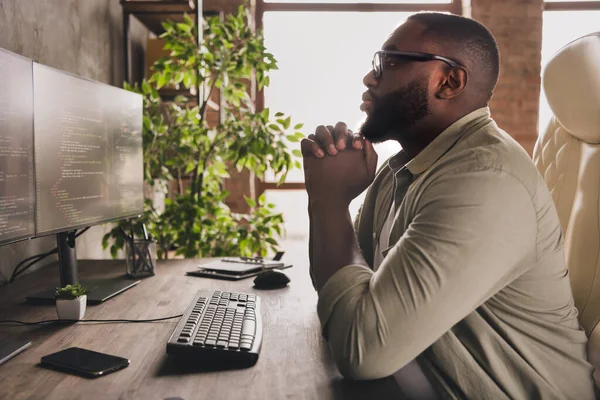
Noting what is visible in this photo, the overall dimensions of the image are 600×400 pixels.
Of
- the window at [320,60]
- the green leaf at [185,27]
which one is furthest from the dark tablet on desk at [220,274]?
the window at [320,60]

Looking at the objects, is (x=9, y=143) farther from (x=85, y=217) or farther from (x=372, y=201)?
(x=372, y=201)

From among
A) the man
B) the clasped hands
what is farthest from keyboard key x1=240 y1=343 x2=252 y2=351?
the clasped hands

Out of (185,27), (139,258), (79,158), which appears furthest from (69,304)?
(185,27)

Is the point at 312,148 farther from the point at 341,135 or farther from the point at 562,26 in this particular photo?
the point at 562,26

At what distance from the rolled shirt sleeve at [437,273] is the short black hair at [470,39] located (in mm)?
281

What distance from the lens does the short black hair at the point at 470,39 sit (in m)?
1.02

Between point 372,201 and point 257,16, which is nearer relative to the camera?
point 372,201

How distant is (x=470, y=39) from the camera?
1.03 metres

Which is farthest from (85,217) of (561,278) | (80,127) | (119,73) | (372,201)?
(119,73)

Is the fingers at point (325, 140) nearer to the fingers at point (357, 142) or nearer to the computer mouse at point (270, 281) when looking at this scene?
the fingers at point (357, 142)

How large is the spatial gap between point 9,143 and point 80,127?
1.02ft

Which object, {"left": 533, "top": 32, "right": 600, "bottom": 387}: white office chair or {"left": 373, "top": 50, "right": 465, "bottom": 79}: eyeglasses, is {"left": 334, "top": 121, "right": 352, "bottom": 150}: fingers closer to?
{"left": 373, "top": 50, "right": 465, "bottom": 79}: eyeglasses

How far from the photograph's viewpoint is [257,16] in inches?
168

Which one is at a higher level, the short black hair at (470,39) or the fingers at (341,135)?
the short black hair at (470,39)
